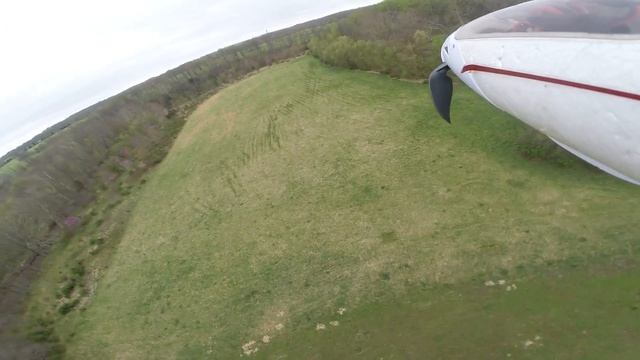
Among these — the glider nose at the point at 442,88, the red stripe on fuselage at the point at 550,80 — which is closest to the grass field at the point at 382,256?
the glider nose at the point at 442,88

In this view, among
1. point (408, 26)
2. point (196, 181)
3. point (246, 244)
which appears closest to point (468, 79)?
point (246, 244)

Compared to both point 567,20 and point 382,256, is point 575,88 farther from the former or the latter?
point 382,256

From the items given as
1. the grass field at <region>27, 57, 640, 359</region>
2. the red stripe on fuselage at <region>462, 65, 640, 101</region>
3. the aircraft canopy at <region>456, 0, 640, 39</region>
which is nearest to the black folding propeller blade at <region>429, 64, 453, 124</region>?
the red stripe on fuselage at <region>462, 65, 640, 101</region>

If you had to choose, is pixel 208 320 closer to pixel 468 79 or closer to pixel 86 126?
pixel 468 79

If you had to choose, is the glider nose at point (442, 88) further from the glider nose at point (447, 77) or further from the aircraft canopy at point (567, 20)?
the aircraft canopy at point (567, 20)

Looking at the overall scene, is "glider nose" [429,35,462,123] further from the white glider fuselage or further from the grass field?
the grass field
